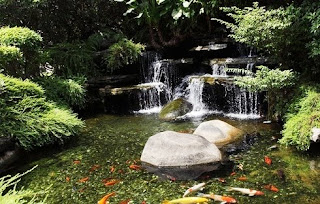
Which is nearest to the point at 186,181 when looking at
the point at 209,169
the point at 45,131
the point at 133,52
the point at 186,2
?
the point at 209,169

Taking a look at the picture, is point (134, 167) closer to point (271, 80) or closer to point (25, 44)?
Answer: point (271, 80)

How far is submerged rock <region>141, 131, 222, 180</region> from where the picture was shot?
5.38 meters

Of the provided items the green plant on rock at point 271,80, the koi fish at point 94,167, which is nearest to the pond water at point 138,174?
the koi fish at point 94,167

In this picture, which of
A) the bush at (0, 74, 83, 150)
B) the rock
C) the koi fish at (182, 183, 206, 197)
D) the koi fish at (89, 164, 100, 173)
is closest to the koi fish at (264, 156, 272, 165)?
the koi fish at (182, 183, 206, 197)

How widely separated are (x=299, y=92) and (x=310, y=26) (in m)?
1.39

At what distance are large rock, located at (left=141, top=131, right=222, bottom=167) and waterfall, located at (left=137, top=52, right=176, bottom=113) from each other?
13.1 ft

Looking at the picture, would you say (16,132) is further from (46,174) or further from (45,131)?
(46,174)

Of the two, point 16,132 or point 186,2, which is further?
point 186,2

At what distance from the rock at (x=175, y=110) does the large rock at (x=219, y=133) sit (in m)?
1.90

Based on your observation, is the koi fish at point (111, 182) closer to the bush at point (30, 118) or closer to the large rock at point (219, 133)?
the bush at point (30, 118)

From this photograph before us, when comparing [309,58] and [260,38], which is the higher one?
[260,38]

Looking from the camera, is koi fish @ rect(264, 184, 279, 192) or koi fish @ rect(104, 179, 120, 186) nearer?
koi fish @ rect(264, 184, 279, 192)

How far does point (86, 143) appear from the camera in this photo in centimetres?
709

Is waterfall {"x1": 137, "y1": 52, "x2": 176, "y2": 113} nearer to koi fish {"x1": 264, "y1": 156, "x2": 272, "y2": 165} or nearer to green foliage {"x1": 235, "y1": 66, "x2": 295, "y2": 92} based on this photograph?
green foliage {"x1": 235, "y1": 66, "x2": 295, "y2": 92}
